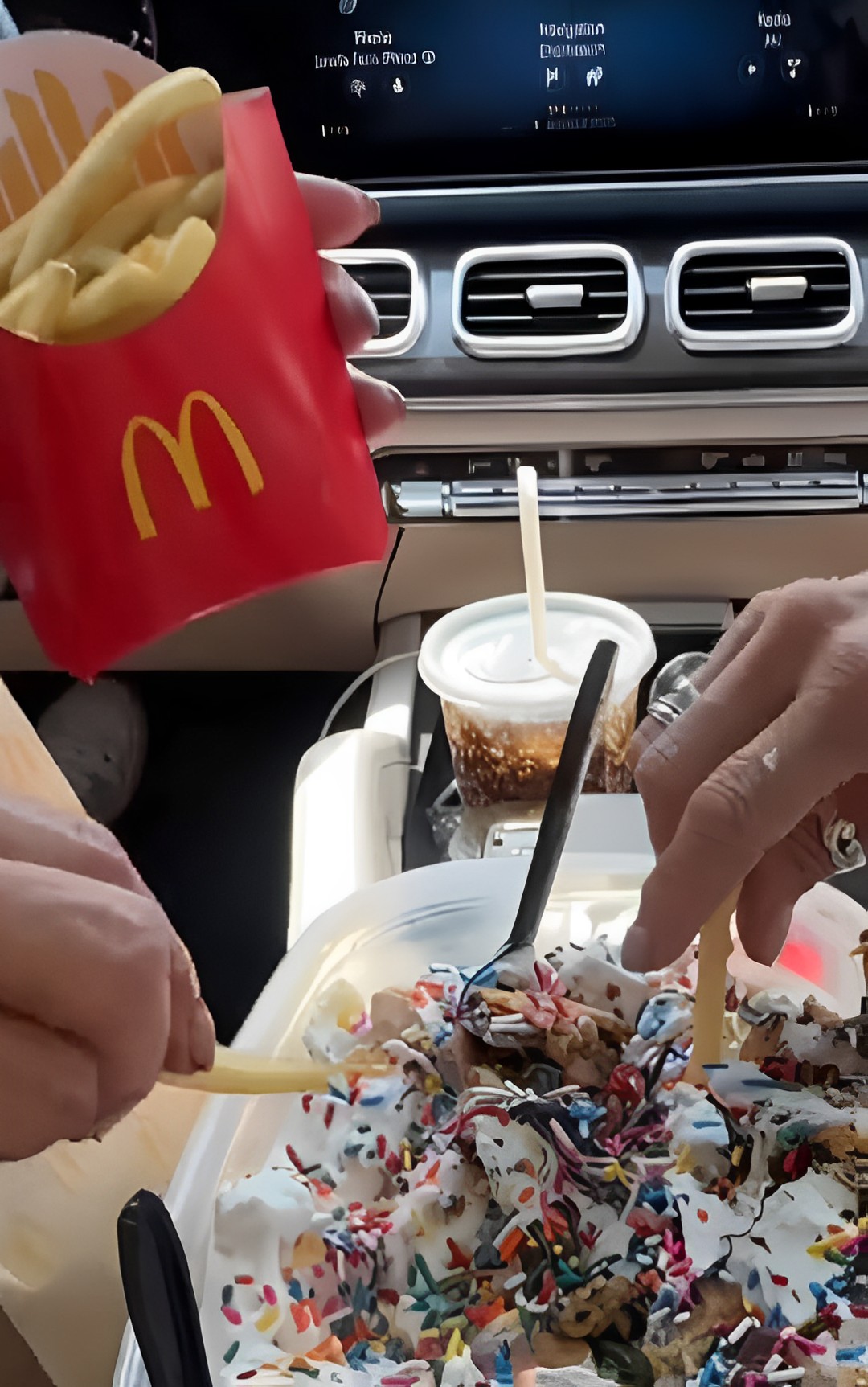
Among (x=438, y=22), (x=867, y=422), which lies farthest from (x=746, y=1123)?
(x=438, y=22)

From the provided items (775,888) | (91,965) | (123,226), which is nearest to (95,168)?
(123,226)

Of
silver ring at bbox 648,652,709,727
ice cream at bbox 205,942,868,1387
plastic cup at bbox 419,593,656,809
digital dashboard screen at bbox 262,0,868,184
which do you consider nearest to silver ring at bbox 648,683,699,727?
silver ring at bbox 648,652,709,727

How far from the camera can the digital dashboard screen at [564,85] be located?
1.07 m

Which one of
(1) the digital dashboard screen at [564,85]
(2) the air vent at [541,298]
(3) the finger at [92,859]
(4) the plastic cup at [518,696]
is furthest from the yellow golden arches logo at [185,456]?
(1) the digital dashboard screen at [564,85]

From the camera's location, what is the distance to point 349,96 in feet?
3.69

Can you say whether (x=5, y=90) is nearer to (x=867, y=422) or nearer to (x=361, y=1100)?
(x=361, y=1100)

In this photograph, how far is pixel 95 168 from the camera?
40 cm

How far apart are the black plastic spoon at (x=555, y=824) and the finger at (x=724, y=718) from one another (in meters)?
0.12

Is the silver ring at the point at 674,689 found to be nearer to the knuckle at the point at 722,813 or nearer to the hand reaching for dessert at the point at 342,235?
the knuckle at the point at 722,813

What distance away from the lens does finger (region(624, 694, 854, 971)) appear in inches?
17.9

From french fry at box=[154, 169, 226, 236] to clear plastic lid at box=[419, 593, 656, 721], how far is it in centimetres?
44

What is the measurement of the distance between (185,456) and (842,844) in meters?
0.31

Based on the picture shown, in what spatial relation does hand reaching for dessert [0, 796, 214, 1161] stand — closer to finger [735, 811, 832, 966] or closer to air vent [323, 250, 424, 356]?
finger [735, 811, 832, 966]

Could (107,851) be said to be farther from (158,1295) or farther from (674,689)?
(674,689)
